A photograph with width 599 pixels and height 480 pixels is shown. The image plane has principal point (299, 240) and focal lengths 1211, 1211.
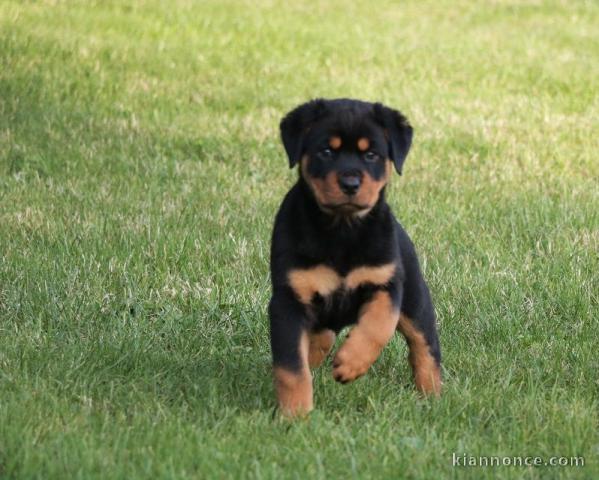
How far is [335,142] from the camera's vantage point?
4797 mm

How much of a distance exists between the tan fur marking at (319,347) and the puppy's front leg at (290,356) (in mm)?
702

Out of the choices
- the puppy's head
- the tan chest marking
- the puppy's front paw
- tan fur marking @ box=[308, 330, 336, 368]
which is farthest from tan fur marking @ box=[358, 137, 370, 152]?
tan fur marking @ box=[308, 330, 336, 368]

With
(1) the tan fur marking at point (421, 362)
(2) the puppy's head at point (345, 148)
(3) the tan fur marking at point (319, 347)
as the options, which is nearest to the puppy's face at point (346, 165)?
(2) the puppy's head at point (345, 148)

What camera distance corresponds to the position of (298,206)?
4918 mm

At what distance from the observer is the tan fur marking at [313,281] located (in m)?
4.70

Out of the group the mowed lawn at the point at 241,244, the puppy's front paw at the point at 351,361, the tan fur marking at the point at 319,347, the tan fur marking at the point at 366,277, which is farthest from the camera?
the tan fur marking at the point at 319,347

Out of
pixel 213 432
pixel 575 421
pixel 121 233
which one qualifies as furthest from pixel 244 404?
pixel 121 233

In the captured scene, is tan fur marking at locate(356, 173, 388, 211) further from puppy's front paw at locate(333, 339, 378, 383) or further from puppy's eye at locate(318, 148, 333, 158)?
puppy's front paw at locate(333, 339, 378, 383)

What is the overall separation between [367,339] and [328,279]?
29 cm

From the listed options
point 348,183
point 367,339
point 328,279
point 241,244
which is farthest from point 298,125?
point 241,244

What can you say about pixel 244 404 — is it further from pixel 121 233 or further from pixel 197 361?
pixel 121 233

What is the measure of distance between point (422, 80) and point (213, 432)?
28.7ft

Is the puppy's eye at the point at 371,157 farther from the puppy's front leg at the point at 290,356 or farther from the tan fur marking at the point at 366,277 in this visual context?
the puppy's front leg at the point at 290,356

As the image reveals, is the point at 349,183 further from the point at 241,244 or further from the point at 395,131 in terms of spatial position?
the point at 241,244
